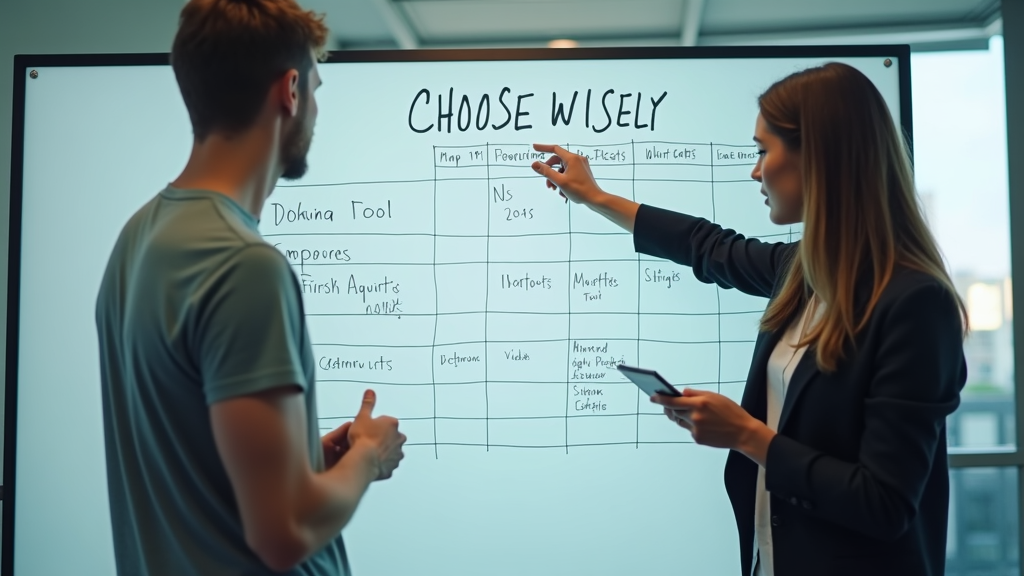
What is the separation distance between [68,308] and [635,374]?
1466 mm

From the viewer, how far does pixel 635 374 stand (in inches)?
46.5

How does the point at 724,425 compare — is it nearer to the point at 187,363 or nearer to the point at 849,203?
the point at 849,203

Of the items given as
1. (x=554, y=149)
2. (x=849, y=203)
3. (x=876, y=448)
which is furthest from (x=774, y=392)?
(x=554, y=149)

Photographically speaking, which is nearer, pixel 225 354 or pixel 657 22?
pixel 225 354

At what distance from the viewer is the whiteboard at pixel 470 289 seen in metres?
1.78

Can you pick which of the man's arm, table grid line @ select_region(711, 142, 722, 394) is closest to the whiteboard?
table grid line @ select_region(711, 142, 722, 394)

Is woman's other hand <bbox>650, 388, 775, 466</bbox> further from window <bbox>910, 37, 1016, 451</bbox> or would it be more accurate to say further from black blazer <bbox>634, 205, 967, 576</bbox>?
window <bbox>910, 37, 1016, 451</bbox>

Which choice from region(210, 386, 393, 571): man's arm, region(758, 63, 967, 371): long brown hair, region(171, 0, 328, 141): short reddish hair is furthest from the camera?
region(758, 63, 967, 371): long brown hair

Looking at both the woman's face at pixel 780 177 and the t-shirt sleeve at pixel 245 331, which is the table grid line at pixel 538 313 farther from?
the t-shirt sleeve at pixel 245 331

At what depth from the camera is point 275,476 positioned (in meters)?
0.72

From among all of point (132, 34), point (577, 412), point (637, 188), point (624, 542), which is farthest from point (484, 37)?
point (624, 542)

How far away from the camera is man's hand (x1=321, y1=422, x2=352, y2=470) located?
3.55ft

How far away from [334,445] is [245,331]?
0.41 m

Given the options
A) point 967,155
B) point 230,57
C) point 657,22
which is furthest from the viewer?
point 967,155
